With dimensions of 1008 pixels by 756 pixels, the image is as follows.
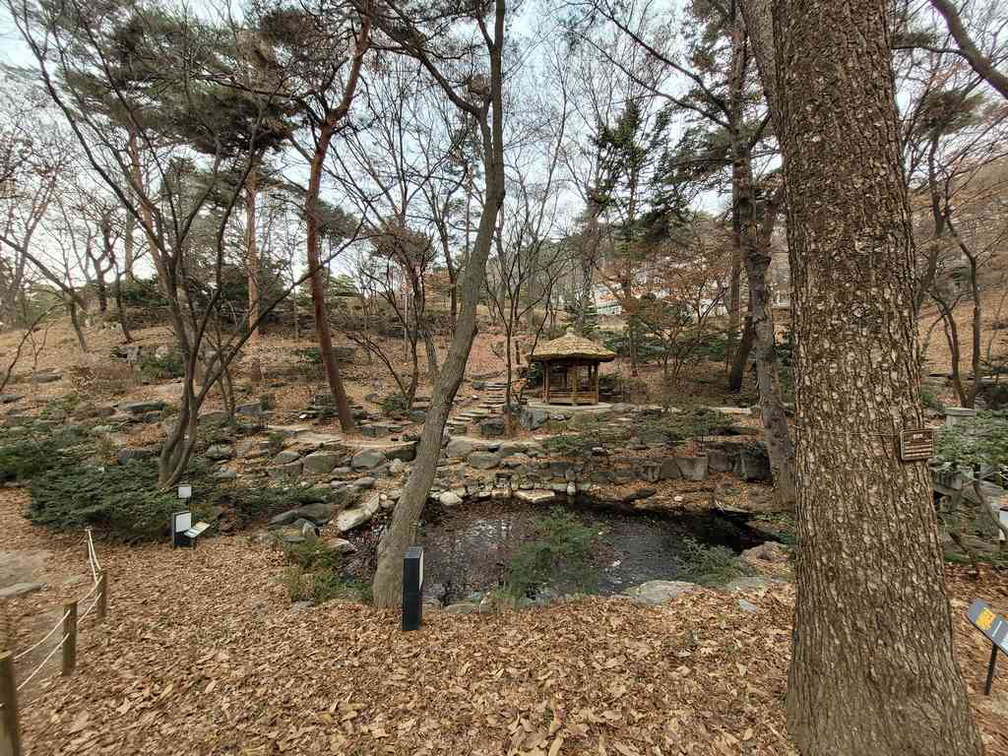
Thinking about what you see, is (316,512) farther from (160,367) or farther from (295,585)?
(160,367)

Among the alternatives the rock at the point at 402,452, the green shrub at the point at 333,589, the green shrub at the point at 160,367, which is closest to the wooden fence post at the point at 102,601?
the green shrub at the point at 333,589

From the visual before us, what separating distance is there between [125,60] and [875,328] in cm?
757

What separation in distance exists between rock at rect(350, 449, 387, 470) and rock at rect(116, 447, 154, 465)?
334 centimetres

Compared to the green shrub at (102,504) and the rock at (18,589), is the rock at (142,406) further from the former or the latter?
the rock at (18,589)

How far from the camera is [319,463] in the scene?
6871mm

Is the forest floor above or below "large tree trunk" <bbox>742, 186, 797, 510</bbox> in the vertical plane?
below

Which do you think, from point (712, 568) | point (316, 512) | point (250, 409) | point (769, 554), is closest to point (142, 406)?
point (250, 409)

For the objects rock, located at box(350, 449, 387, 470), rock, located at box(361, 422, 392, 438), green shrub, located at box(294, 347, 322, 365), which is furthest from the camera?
green shrub, located at box(294, 347, 322, 365)

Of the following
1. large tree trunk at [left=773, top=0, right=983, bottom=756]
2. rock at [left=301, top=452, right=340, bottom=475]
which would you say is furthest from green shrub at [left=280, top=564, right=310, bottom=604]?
large tree trunk at [left=773, top=0, right=983, bottom=756]

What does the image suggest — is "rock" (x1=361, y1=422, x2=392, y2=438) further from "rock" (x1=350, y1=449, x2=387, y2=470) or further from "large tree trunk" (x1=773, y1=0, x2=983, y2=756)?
"large tree trunk" (x1=773, y1=0, x2=983, y2=756)

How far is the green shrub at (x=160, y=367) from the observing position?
34.4 ft

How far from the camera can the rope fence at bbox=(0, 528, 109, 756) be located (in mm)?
1461

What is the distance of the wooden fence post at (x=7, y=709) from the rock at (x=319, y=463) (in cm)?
552

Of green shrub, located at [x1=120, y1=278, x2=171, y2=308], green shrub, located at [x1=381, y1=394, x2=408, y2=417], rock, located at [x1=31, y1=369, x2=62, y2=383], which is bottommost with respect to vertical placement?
green shrub, located at [x1=381, y1=394, x2=408, y2=417]
